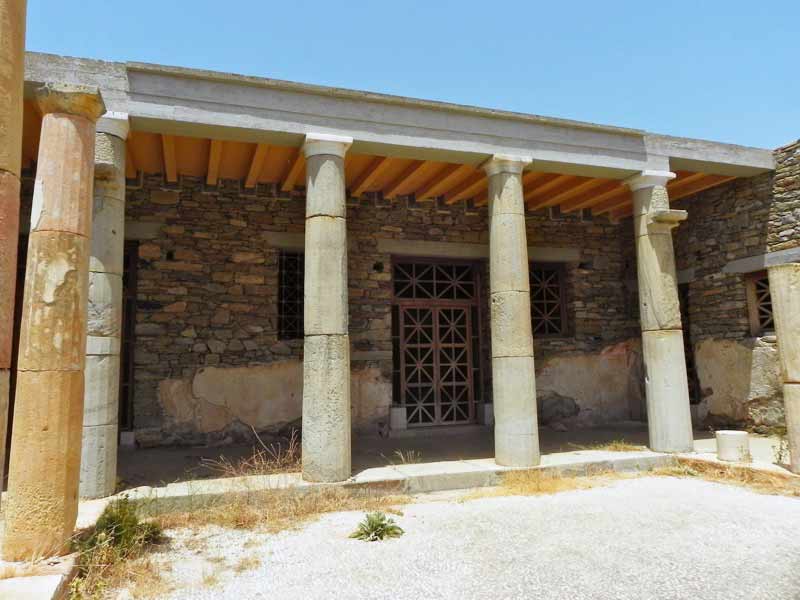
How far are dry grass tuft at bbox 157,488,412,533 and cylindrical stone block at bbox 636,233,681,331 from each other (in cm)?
372

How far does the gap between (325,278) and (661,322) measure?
4.06m

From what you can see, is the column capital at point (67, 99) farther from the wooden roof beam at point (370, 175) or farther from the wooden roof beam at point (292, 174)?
the wooden roof beam at point (370, 175)

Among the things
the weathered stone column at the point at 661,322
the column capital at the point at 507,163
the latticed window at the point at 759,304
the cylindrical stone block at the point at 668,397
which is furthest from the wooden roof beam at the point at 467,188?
the latticed window at the point at 759,304

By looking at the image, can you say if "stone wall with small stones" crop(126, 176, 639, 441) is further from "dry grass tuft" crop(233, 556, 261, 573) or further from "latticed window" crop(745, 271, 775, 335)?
"dry grass tuft" crop(233, 556, 261, 573)

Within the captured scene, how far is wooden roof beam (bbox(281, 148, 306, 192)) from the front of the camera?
22.4 feet

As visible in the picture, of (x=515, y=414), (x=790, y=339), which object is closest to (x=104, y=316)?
(x=515, y=414)

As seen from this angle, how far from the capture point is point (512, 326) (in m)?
6.00

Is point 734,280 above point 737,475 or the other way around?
above

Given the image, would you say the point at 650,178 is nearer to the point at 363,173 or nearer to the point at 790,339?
the point at 790,339

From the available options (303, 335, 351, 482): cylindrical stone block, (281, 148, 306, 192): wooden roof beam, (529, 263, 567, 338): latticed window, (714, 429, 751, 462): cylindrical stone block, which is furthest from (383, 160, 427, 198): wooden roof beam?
(714, 429, 751, 462): cylindrical stone block

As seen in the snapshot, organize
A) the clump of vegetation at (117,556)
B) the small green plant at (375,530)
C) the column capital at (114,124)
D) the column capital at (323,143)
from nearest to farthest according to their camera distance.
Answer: the clump of vegetation at (117,556) < the small green plant at (375,530) < the column capital at (114,124) < the column capital at (323,143)

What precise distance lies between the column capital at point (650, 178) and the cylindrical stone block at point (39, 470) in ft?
21.2

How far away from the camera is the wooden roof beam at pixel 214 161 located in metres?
6.34

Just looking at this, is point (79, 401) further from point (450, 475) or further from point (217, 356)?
point (217, 356)
